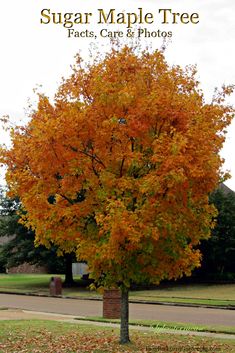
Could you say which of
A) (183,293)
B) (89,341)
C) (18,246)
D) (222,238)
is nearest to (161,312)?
(89,341)

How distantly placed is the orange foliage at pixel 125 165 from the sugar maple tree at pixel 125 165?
2cm

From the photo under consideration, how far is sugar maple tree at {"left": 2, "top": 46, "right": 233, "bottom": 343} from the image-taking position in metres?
12.6

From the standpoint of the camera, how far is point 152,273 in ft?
43.4

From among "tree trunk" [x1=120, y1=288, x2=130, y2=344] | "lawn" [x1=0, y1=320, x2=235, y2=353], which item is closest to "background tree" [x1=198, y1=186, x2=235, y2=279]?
"lawn" [x1=0, y1=320, x2=235, y2=353]

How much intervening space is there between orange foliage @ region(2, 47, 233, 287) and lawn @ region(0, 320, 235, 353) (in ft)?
5.09

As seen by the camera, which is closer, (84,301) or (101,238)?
(101,238)

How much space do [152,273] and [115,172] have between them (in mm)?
2301

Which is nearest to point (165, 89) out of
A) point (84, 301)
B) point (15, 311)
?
point (15, 311)

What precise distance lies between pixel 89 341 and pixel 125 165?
4.65m

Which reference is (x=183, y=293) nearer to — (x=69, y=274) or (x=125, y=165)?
(x=69, y=274)

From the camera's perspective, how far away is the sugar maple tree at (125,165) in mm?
12586

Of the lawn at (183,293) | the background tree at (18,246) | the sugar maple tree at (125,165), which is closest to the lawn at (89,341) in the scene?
the sugar maple tree at (125,165)

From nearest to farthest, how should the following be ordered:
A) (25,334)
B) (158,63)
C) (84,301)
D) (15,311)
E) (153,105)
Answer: (153,105) < (158,63) < (25,334) < (15,311) < (84,301)

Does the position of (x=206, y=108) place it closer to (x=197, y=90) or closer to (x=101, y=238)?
(x=197, y=90)
